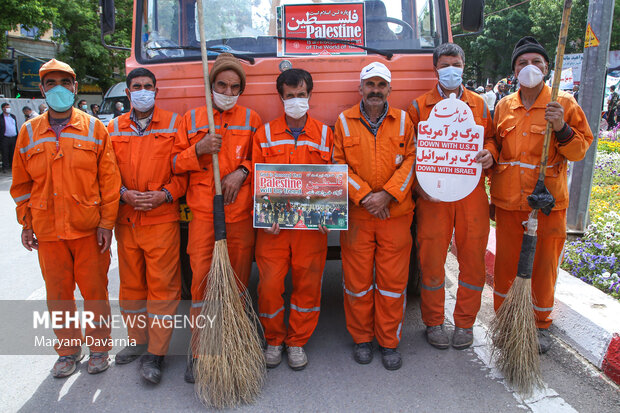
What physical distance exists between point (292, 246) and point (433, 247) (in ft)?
3.33

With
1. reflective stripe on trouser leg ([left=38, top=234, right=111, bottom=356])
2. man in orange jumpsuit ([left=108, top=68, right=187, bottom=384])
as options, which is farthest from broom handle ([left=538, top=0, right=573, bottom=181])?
reflective stripe on trouser leg ([left=38, top=234, right=111, bottom=356])

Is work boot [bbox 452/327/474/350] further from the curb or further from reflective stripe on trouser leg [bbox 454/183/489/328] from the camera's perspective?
the curb

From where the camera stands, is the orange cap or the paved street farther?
the orange cap

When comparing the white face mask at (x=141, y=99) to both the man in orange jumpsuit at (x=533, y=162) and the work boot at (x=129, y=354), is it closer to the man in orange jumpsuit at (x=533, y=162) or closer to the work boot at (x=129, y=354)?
the work boot at (x=129, y=354)

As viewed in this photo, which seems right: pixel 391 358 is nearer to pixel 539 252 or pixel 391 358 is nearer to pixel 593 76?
pixel 539 252

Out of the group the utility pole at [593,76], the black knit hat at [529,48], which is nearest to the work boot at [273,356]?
the black knit hat at [529,48]

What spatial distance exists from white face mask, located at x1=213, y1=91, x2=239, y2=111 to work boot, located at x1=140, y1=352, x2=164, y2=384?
1.74 metres

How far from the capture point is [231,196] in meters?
3.14

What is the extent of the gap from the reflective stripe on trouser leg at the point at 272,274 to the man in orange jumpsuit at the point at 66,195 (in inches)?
39.7

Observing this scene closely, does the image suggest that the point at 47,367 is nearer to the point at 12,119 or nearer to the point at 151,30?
the point at 151,30

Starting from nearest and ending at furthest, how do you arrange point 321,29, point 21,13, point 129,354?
point 129,354, point 321,29, point 21,13

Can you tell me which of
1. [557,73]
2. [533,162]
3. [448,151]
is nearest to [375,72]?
[448,151]

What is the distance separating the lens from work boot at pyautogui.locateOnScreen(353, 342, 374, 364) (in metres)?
3.32

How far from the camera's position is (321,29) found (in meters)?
3.58
